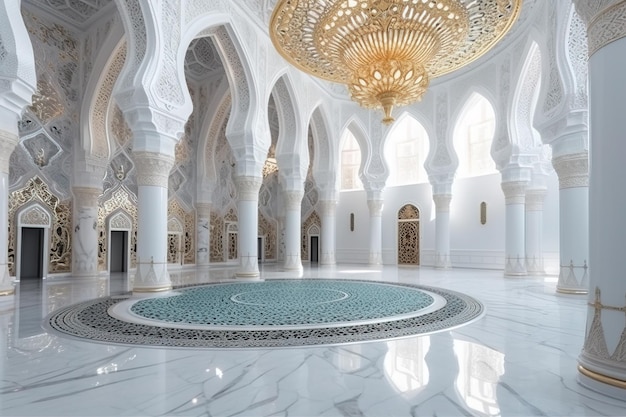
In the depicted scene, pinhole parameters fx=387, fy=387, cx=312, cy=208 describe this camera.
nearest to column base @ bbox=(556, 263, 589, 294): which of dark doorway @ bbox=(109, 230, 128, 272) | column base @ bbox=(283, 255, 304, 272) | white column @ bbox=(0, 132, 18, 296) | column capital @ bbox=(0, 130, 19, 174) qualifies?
column base @ bbox=(283, 255, 304, 272)

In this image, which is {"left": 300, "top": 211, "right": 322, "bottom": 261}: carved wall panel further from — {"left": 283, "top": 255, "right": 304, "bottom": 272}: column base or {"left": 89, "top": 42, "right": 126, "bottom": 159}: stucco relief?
{"left": 89, "top": 42, "right": 126, "bottom": 159}: stucco relief

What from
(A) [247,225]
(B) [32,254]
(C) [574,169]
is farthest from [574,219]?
(B) [32,254]

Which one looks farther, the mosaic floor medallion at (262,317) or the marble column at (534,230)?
the marble column at (534,230)

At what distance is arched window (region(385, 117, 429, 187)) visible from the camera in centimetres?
1049

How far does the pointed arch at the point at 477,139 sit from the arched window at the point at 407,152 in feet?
3.30

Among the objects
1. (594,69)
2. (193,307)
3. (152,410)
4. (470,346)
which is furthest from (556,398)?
(193,307)

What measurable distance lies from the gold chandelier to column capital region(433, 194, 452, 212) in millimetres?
4427

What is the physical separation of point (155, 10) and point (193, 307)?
10.6ft

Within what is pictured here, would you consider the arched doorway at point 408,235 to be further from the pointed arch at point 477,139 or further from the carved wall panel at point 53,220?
the carved wall panel at point 53,220

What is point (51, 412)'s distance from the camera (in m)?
1.42

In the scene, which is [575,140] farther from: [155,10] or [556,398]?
[155,10]

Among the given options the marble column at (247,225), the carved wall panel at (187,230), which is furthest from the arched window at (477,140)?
the carved wall panel at (187,230)

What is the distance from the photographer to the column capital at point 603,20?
61.6 inches

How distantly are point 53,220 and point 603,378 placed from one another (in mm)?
7594
